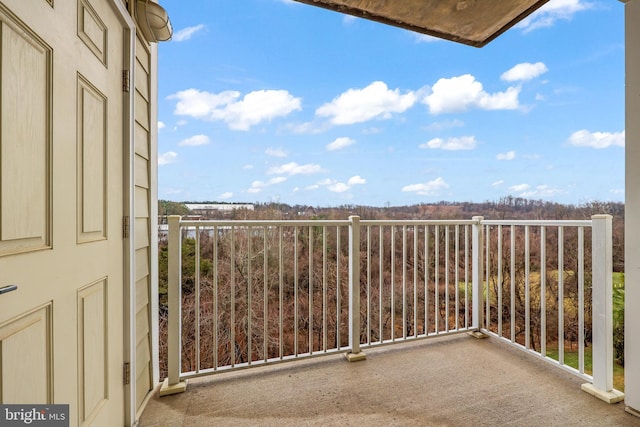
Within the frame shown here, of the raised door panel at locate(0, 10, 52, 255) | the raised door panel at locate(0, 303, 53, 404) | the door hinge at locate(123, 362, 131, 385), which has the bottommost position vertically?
the door hinge at locate(123, 362, 131, 385)

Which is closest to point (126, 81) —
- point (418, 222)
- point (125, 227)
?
point (125, 227)

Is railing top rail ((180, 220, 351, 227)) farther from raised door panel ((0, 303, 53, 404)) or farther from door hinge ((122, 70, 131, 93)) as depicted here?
raised door panel ((0, 303, 53, 404))

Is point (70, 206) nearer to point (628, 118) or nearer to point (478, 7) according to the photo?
point (478, 7)

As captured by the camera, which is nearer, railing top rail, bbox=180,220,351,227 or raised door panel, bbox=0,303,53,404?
raised door panel, bbox=0,303,53,404

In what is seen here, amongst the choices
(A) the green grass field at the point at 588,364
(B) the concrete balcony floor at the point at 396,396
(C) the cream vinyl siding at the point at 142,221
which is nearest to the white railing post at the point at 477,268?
(B) the concrete balcony floor at the point at 396,396

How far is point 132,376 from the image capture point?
5.16ft

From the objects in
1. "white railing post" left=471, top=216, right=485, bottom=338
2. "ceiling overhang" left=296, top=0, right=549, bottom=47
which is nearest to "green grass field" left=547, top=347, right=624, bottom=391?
"white railing post" left=471, top=216, right=485, bottom=338

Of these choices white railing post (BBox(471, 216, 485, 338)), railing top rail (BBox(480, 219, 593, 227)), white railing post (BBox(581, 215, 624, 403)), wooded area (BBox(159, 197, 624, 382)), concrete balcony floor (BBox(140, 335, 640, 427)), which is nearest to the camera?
concrete balcony floor (BBox(140, 335, 640, 427))

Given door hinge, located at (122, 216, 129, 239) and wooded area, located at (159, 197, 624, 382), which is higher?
door hinge, located at (122, 216, 129, 239)

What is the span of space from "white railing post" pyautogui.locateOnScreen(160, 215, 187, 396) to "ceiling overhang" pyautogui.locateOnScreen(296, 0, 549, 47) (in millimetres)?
1682

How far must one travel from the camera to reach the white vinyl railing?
1.97 meters

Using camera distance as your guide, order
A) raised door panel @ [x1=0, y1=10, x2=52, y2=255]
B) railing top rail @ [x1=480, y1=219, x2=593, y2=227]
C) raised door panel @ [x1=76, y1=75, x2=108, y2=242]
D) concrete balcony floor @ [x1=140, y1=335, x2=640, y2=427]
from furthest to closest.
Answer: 1. railing top rail @ [x1=480, y1=219, x2=593, y2=227]
2. concrete balcony floor @ [x1=140, y1=335, x2=640, y2=427]
3. raised door panel @ [x1=76, y1=75, x2=108, y2=242]
4. raised door panel @ [x1=0, y1=10, x2=52, y2=255]

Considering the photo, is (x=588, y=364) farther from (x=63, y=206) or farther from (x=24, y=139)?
(x=24, y=139)

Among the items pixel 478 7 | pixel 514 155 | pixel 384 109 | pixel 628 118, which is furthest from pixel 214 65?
pixel 514 155
